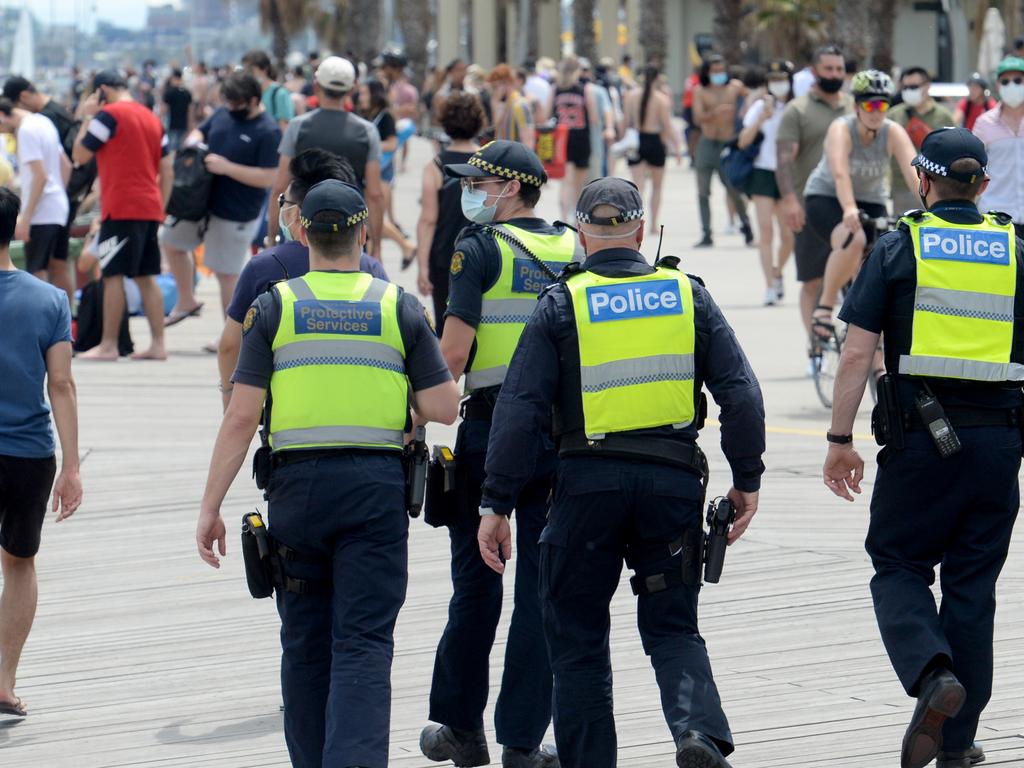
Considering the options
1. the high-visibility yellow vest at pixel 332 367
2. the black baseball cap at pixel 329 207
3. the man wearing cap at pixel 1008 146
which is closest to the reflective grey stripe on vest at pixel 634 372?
the high-visibility yellow vest at pixel 332 367

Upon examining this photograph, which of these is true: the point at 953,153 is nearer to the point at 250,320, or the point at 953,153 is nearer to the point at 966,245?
the point at 966,245

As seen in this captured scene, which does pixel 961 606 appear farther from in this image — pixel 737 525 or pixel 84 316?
pixel 84 316

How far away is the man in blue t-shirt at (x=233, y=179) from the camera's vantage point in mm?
12641

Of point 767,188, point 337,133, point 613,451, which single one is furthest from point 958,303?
point 767,188

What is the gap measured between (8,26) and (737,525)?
69648mm

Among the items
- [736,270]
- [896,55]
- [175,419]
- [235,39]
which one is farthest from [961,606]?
[235,39]

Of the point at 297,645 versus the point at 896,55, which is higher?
the point at 297,645

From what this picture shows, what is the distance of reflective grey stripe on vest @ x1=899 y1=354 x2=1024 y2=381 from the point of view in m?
5.14

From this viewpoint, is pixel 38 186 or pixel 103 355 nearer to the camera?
pixel 38 186

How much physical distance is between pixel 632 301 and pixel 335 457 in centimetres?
85

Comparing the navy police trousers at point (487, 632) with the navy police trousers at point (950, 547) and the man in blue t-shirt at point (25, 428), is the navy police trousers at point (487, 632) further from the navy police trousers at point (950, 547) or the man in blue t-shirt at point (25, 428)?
the man in blue t-shirt at point (25, 428)

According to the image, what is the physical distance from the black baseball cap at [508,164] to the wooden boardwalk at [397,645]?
1682mm

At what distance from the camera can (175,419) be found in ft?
Result: 36.3

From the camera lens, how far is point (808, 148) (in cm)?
1225
